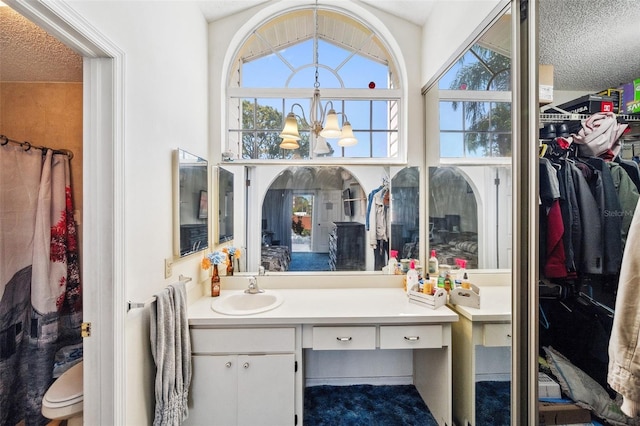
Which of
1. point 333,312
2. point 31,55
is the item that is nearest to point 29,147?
point 31,55

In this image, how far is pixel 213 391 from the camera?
156 cm

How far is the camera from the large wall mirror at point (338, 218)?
2193mm

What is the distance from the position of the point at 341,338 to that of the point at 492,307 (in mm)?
836

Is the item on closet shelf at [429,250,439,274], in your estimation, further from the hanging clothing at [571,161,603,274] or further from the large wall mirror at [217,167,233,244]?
the large wall mirror at [217,167,233,244]

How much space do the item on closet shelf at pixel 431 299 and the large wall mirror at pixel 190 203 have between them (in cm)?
150

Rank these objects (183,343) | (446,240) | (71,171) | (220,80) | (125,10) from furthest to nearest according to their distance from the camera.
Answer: (220,80) → (446,240) → (71,171) → (183,343) → (125,10)

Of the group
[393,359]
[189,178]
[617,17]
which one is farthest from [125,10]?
[393,359]

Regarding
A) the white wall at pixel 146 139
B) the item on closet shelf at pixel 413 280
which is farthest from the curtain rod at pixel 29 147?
the item on closet shelf at pixel 413 280

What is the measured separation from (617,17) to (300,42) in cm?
192

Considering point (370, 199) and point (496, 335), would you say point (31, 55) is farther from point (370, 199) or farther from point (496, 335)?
point (496, 335)

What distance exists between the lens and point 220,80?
7.10ft

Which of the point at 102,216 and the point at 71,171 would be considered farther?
the point at 71,171

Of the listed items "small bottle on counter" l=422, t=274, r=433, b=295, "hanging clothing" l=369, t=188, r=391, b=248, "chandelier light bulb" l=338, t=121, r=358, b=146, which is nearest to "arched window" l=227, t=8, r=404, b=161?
"chandelier light bulb" l=338, t=121, r=358, b=146

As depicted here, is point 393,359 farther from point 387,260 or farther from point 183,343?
point 183,343
